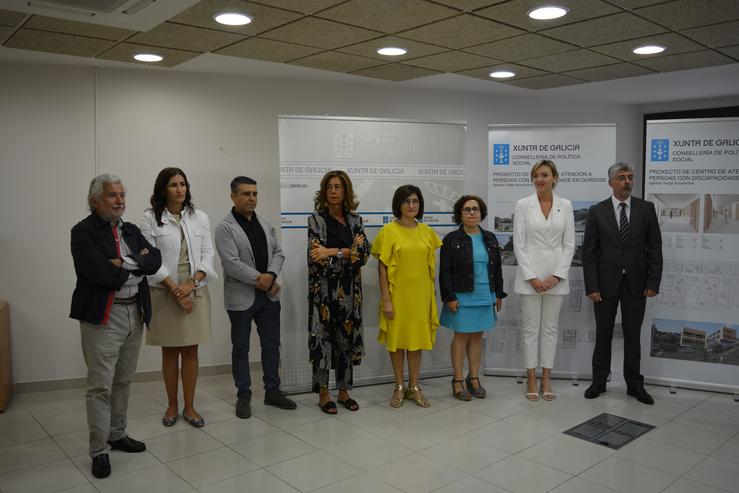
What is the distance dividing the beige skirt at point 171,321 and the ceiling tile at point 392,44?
1.99 meters

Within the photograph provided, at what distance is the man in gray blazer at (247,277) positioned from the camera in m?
4.30

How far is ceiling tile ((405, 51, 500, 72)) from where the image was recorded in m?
4.66

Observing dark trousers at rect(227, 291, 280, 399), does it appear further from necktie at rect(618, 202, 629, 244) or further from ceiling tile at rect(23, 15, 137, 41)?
necktie at rect(618, 202, 629, 244)

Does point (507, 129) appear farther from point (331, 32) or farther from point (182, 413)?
point (182, 413)

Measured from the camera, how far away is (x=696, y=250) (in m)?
4.93

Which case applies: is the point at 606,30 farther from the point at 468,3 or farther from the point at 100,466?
the point at 100,466

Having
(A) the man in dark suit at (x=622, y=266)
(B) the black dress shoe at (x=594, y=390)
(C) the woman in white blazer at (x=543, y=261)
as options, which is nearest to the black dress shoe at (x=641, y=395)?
(A) the man in dark suit at (x=622, y=266)

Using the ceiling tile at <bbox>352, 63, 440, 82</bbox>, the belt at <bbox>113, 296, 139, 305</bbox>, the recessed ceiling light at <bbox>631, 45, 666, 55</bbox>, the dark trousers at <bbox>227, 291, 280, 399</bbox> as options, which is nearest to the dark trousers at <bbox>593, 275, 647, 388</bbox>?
the recessed ceiling light at <bbox>631, 45, 666, 55</bbox>

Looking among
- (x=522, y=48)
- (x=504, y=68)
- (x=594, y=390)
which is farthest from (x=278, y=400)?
(x=504, y=68)

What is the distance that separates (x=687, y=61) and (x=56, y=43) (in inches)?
185

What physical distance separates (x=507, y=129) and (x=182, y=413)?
11.6 ft

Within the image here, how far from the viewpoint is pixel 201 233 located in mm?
4188

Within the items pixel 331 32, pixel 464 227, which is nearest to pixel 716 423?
pixel 464 227

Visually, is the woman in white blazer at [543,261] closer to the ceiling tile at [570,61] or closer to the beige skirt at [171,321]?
the ceiling tile at [570,61]
